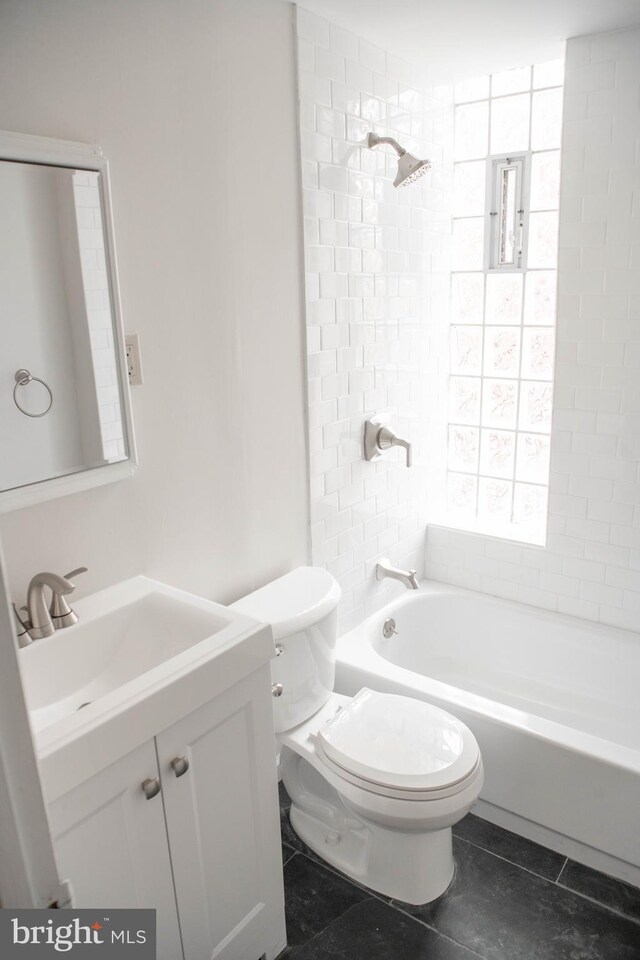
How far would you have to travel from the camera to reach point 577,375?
2.89m

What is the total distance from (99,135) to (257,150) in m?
0.58

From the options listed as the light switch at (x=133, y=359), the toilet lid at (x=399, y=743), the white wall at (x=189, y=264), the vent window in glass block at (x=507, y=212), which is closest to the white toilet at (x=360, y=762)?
the toilet lid at (x=399, y=743)

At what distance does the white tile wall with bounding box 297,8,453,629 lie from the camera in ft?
7.80

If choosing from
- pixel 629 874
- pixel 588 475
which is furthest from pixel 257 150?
pixel 629 874

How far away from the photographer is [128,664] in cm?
177

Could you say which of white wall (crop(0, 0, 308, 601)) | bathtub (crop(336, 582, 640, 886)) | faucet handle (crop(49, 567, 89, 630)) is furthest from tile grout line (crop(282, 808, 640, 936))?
faucet handle (crop(49, 567, 89, 630))

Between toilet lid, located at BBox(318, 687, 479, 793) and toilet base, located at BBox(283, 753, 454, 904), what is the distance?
0.50 feet

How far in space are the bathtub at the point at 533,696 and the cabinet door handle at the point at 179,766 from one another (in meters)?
1.19

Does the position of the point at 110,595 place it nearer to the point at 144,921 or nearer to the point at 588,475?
the point at 144,921

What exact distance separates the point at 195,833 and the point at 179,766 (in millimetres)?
200

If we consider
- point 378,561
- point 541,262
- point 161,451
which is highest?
point 541,262

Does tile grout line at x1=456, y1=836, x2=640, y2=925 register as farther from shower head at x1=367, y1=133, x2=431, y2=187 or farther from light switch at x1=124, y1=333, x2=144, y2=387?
shower head at x1=367, y1=133, x2=431, y2=187

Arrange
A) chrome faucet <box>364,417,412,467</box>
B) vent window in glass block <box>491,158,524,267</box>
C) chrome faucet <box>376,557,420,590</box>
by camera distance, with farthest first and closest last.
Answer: vent window in glass block <box>491,158,524,267</box> < chrome faucet <box>376,557,420,590</box> < chrome faucet <box>364,417,412,467</box>

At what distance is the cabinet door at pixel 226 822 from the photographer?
153 cm
